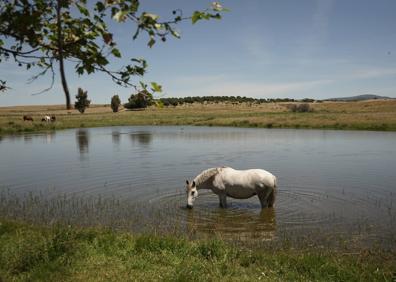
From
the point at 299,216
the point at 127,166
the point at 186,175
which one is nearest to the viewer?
the point at 299,216

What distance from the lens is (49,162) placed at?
27.2 meters

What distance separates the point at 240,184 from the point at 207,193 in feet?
10.8

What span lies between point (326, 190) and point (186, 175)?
7.08m

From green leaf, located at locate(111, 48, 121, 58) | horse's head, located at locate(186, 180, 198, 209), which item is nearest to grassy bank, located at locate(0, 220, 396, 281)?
green leaf, located at locate(111, 48, 121, 58)

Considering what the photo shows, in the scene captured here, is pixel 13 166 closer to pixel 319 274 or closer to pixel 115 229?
pixel 115 229

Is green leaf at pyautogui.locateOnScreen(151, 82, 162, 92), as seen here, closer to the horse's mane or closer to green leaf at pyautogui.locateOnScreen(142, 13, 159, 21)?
green leaf at pyautogui.locateOnScreen(142, 13, 159, 21)

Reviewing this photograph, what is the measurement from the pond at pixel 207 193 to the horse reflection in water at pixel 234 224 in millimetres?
29

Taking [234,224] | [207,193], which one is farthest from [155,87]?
[207,193]

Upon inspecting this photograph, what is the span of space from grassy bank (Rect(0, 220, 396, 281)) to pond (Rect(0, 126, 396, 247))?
7.64 ft

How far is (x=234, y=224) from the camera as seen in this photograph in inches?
509

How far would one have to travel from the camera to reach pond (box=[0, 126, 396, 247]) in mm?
12500

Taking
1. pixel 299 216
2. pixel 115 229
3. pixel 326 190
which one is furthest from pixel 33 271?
pixel 326 190

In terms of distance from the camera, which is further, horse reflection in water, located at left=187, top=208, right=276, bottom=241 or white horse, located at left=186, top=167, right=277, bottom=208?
white horse, located at left=186, top=167, right=277, bottom=208

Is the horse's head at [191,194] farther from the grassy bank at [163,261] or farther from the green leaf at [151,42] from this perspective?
the green leaf at [151,42]
